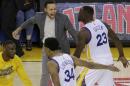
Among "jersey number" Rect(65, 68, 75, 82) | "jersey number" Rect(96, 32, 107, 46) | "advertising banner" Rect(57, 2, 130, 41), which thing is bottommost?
"advertising banner" Rect(57, 2, 130, 41)

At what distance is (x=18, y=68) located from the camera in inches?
286

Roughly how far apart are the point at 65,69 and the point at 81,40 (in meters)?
1.18

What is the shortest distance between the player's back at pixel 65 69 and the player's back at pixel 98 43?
119cm

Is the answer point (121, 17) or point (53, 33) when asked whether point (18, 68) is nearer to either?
point (53, 33)

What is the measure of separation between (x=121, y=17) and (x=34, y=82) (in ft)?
12.5

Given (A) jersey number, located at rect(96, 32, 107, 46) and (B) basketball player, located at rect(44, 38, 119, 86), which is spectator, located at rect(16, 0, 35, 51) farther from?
(B) basketball player, located at rect(44, 38, 119, 86)

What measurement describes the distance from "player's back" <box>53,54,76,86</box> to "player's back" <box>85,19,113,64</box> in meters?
1.19

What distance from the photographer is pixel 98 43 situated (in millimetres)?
7164

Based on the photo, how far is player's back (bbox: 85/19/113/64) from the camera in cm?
712

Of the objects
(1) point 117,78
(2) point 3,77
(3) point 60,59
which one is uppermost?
(3) point 60,59

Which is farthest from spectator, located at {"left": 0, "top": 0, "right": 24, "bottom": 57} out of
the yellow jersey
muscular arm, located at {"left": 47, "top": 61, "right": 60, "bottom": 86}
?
muscular arm, located at {"left": 47, "top": 61, "right": 60, "bottom": 86}

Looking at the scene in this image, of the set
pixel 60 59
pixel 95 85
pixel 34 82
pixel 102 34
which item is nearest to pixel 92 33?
pixel 102 34

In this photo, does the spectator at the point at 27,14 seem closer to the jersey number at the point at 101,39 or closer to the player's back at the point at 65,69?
the jersey number at the point at 101,39

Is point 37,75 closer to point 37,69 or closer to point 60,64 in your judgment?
point 37,69
